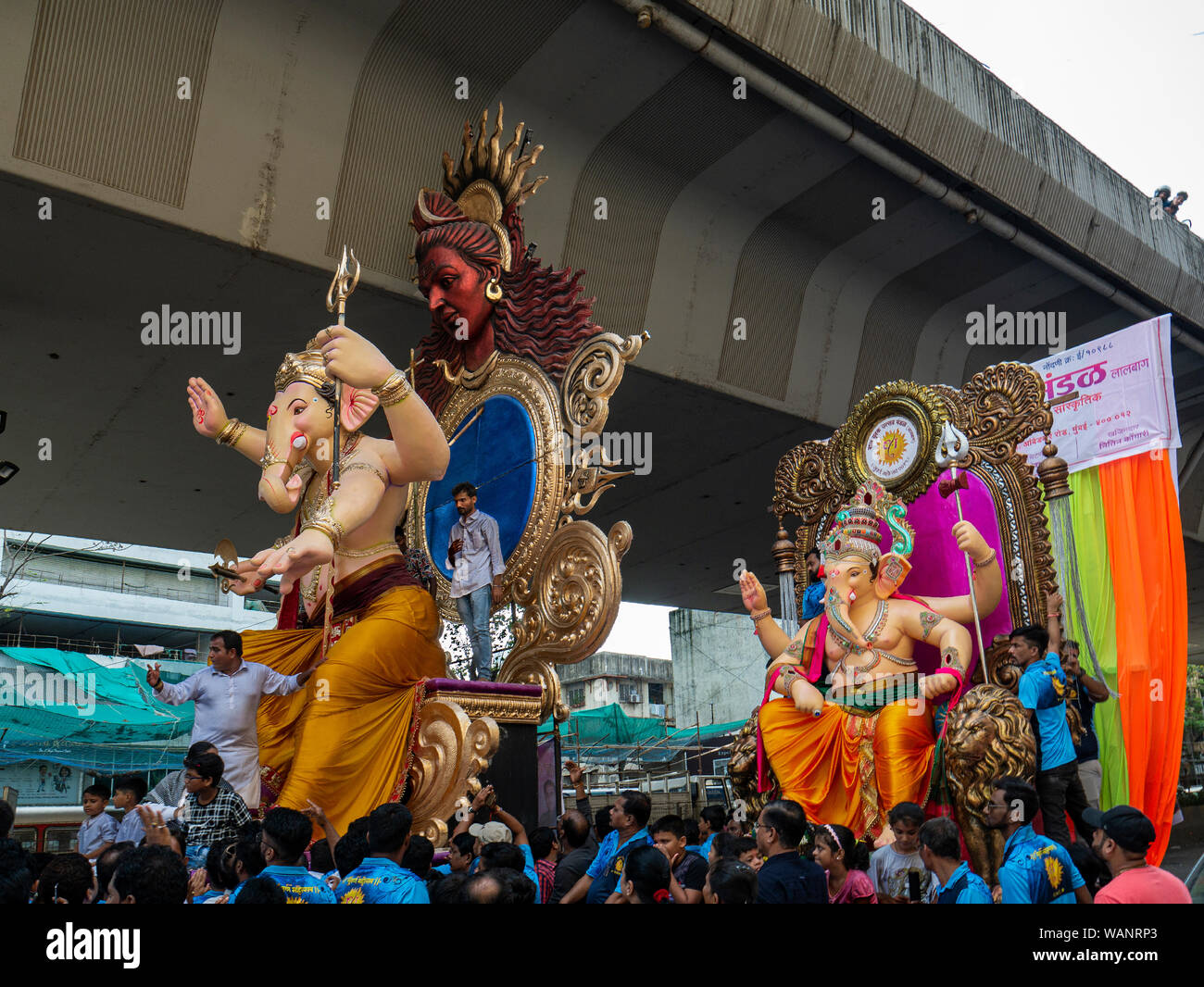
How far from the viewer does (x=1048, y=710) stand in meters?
5.53

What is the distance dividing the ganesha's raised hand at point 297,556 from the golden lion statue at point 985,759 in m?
3.38

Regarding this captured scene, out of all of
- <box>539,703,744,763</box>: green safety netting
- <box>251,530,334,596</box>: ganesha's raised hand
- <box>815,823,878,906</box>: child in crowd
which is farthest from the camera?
<box>539,703,744,763</box>: green safety netting

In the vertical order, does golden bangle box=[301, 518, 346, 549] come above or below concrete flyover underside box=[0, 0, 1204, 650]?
below

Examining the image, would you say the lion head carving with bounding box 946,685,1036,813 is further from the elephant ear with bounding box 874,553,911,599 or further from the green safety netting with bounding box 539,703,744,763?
the green safety netting with bounding box 539,703,744,763

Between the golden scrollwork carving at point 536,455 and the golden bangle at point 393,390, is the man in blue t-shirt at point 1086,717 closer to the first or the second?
the golden scrollwork carving at point 536,455

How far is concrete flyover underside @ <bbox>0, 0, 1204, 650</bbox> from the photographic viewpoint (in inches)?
241

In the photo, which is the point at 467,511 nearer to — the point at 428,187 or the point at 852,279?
the point at 428,187

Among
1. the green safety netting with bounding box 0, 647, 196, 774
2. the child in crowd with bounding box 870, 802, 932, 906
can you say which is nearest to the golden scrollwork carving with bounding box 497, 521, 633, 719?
the child in crowd with bounding box 870, 802, 932, 906

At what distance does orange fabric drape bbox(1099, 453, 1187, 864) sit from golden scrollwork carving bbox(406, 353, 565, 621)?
3.45 metres

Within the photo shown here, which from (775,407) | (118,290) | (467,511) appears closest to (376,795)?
(467,511)

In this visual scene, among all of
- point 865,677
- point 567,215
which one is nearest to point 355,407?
point 567,215

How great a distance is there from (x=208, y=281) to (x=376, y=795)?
3.77 metres

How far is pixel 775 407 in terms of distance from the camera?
29.5 feet

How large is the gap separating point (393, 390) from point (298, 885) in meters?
2.43
